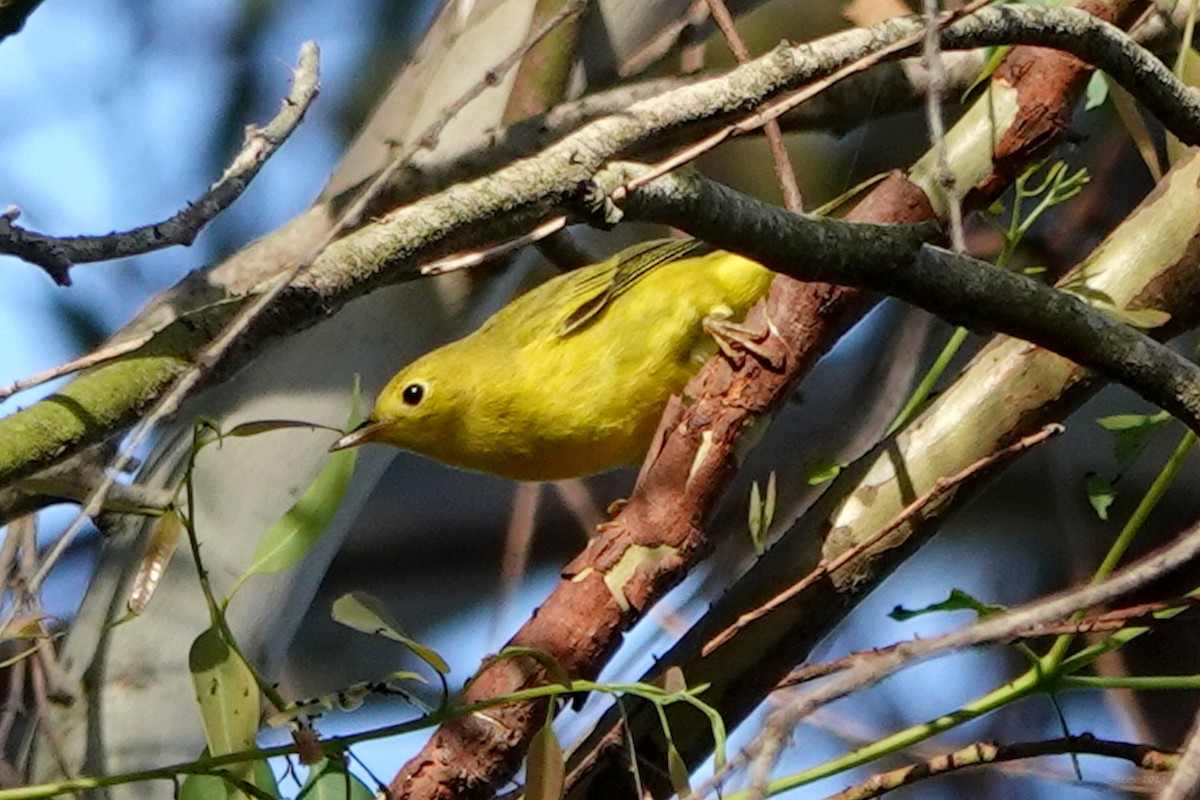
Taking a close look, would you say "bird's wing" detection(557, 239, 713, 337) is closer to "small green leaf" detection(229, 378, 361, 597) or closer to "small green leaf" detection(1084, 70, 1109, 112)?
"small green leaf" detection(1084, 70, 1109, 112)

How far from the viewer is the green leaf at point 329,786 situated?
4.06 feet

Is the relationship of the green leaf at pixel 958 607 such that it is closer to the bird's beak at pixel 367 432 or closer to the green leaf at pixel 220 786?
the green leaf at pixel 220 786

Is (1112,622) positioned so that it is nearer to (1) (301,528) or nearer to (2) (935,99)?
(2) (935,99)

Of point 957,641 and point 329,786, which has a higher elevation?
point 329,786

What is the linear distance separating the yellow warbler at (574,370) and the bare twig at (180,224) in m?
0.89

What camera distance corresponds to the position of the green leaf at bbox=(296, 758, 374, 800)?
1237 mm

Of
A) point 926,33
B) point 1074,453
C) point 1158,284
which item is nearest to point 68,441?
point 926,33

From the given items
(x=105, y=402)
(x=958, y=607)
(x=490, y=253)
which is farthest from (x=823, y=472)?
(x=105, y=402)

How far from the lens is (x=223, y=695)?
120 centimetres

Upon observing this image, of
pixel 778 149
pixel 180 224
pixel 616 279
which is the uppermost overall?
pixel 616 279

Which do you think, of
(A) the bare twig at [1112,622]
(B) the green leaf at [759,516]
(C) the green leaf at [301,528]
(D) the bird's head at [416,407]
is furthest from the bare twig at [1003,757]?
(D) the bird's head at [416,407]

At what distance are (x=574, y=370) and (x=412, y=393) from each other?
23cm

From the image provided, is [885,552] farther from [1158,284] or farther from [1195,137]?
[1195,137]

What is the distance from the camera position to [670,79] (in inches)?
82.8
